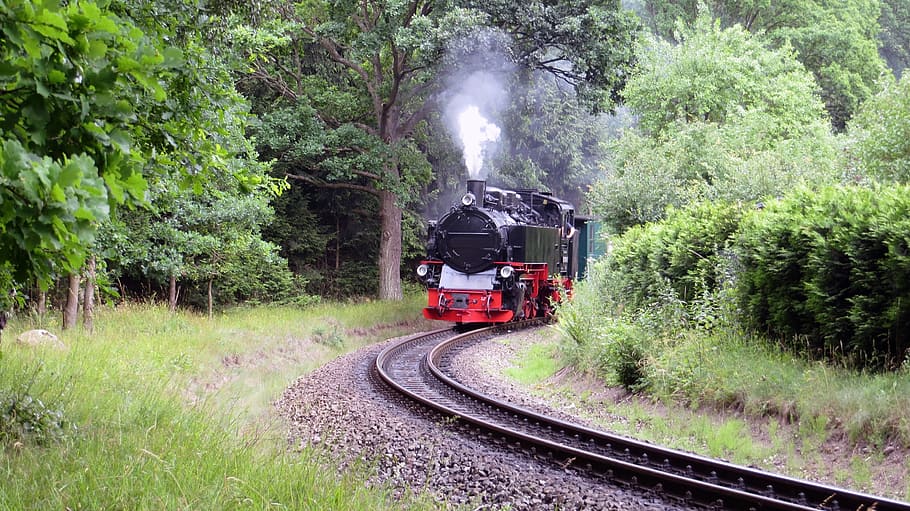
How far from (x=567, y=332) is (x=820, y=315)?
17.8 ft

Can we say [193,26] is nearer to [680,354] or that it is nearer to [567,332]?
[680,354]

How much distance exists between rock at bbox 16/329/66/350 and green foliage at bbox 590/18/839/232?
12584 millimetres

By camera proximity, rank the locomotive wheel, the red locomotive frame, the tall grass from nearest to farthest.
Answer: the tall grass → the red locomotive frame → the locomotive wheel

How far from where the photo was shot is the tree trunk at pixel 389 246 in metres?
23.8

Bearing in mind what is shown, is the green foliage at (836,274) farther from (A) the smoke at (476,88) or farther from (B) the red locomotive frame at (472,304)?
(A) the smoke at (476,88)

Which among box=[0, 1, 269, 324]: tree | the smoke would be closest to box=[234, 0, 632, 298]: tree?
the smoke

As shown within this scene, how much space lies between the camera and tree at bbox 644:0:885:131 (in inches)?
1596

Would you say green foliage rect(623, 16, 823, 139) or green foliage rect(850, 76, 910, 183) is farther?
green foliage rect(623, 16, 823, 139)

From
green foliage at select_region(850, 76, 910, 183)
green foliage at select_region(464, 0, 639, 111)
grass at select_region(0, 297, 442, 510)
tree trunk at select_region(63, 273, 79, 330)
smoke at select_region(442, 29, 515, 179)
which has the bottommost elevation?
grass at select_region(0, 297, 442, 510)

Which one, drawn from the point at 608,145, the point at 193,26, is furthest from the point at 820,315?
the point at 608,145

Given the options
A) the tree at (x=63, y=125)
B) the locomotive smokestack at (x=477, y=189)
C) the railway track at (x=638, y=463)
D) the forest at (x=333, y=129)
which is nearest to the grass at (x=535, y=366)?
the railway track at (x=638, y=463)

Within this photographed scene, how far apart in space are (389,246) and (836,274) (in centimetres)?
1653

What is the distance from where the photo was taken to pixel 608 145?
29.7 meters

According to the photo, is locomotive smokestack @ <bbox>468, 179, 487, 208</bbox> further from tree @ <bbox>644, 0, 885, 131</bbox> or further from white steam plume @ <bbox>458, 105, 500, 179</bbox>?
tree @ <bbox>644, 0, 885, 131</bbox>
